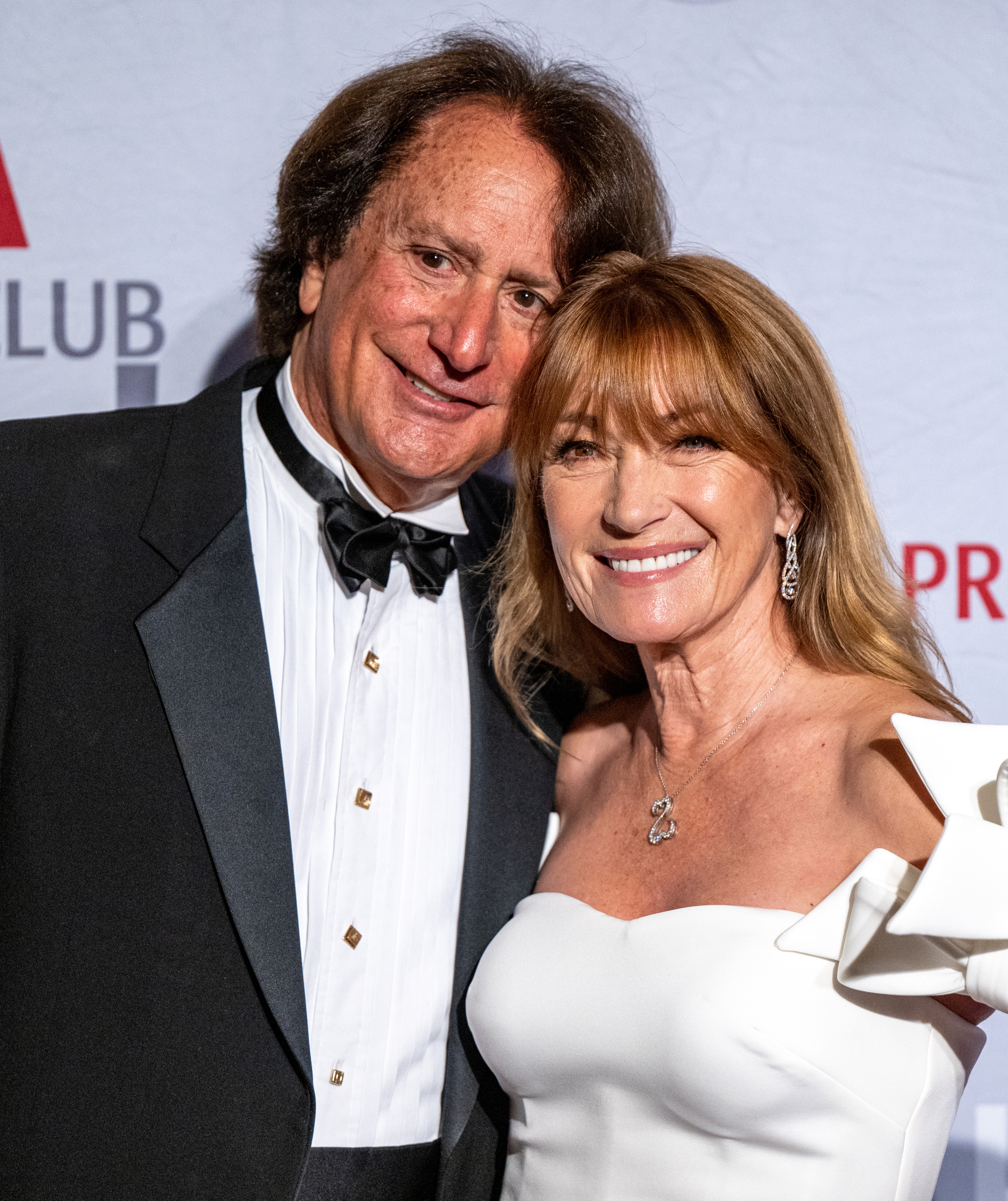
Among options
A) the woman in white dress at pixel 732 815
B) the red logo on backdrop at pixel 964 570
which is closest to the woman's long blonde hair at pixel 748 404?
the woman in white dress at pixel 732 815

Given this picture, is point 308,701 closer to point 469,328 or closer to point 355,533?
point 355,533

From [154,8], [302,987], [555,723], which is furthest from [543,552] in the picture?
[154,8]

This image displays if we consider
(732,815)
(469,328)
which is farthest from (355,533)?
(732,815)

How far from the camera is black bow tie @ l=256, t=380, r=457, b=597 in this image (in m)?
2.00

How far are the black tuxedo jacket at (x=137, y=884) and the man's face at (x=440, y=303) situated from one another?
43cm

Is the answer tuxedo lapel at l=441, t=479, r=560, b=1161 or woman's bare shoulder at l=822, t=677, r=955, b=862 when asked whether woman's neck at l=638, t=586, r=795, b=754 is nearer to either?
woman's bare shoulder at l=822, t=677, r=955, b=862

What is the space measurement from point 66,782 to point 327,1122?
0.64 m

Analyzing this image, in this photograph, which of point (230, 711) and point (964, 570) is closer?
point (230, 711)

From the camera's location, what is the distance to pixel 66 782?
5.62ft

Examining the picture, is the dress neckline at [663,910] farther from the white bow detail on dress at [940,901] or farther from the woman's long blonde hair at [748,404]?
the woman's long blonde hair at [748,404]

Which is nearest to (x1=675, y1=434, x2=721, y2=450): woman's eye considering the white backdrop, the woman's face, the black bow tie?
the woman's face

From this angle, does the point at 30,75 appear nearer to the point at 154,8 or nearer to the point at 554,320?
the point at 154,8

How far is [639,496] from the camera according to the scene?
1836 millimetres

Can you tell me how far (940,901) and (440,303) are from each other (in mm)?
1211
